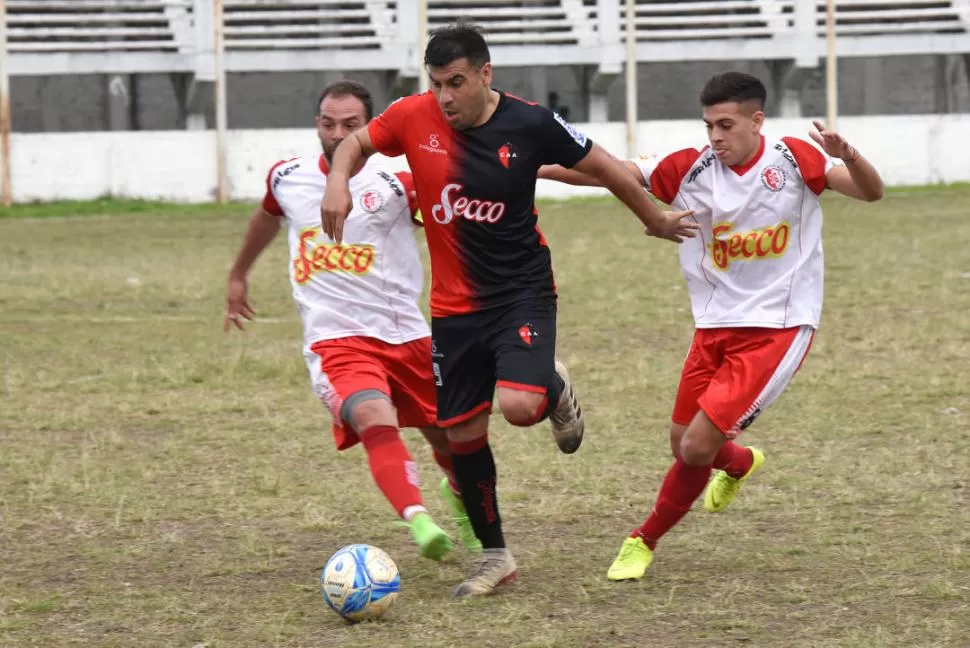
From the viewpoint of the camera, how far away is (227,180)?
28.5m

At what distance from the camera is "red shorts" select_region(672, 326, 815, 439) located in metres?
5.68

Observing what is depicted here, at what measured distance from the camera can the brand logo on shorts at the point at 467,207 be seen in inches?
215

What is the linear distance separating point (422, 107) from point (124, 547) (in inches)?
87.2

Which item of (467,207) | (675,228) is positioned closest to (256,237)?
(467,207)

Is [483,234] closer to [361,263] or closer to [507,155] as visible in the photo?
[507,155]

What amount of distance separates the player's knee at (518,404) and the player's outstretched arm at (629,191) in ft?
2.54

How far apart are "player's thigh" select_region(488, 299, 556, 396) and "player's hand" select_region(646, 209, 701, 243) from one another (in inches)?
19.7

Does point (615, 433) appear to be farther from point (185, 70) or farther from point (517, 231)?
point (185, 70)

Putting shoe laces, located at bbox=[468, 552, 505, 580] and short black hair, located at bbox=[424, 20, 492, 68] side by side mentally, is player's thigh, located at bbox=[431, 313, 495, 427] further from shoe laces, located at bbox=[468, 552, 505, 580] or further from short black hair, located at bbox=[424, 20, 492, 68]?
short black hair, located at bbox=[424, 20, 492, 68]

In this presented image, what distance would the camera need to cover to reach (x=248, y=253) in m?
6.66

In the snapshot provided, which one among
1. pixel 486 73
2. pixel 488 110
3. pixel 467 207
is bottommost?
pixel 467 207

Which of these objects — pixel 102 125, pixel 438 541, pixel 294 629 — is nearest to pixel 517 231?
pixel 438 541

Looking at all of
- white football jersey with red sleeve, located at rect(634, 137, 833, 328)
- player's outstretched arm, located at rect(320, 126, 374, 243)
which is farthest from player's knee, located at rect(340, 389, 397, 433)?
white football jersey with red sleeve, located at rect(634, 137, 833, 328)

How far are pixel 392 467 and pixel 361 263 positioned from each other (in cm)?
100
